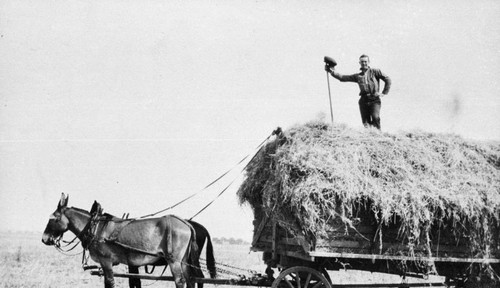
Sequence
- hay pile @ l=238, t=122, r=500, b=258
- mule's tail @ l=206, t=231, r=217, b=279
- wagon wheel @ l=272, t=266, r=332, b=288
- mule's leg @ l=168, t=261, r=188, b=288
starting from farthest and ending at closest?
mule's tail @ l=206, t=231, r=217, b=279, mule's leg @ l=168, t=261, r=188, b=288, wagon wheel @ l=272, t=266, r=332, b=288, hay pile @ l=238, t=122, r=500, b=258

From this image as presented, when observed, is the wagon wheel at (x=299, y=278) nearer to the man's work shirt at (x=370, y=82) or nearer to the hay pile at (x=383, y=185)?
the hay pile at (x=383, y=185)

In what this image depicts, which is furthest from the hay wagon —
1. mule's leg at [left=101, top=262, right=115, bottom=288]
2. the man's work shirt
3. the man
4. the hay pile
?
the man's work shirt

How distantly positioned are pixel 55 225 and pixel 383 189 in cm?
595

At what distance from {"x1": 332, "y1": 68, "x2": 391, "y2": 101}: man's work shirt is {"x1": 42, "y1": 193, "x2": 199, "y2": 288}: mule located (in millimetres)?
4761

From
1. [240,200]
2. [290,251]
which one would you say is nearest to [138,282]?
[240,200]

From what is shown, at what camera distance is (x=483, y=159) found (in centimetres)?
710

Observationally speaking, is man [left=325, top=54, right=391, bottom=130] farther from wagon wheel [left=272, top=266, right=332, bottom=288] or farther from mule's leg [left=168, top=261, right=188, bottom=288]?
mule's leg [left=168, top=261, right=188, bottom=288]

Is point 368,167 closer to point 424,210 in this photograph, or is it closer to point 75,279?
point 424,210

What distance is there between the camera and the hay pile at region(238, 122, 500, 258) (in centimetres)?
616

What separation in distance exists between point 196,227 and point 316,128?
10.1 ft

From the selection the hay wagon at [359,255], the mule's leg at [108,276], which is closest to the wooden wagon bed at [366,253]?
the hay wagon at [359,255]

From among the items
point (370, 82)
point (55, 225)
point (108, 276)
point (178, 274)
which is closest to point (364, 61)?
point (370, 82)

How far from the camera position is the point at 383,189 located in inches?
249

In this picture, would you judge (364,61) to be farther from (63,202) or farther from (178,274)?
(63,202)
